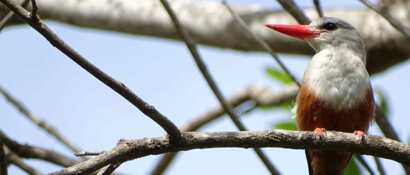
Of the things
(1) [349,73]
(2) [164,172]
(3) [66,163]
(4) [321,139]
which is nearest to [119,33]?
(2) [164,172]

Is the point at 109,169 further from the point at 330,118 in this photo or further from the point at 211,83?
the point at 330,118

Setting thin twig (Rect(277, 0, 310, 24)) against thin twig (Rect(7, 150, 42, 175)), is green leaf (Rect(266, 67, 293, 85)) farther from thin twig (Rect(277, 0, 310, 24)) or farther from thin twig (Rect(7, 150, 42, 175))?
thin twig (Rect(7, 150, 42, 175))

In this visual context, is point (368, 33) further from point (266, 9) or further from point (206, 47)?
point (206, 47)

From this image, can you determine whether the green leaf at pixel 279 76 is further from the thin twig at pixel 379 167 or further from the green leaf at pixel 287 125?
the thin twig at pixel 379 167

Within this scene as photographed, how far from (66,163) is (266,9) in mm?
2129

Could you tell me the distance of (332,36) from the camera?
5594 millimetres

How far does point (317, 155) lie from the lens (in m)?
4.96

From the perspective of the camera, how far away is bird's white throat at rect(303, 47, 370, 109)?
4797 mm

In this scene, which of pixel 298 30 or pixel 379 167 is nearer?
pixel 379 167

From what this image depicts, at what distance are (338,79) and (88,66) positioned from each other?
232 cm

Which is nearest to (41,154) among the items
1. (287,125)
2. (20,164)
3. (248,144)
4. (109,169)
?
(20,164)

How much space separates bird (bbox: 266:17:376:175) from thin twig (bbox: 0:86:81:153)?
1460 mm

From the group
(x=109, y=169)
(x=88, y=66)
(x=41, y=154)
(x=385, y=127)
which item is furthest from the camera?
(x=41, y=154)

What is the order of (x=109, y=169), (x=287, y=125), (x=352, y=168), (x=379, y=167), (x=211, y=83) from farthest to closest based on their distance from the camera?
1. (x=287, y=125)
2. (x=352, y=168)
3. (x=211, y=83)
4. (x=379, y=167)
5. (x=109, y=169)
